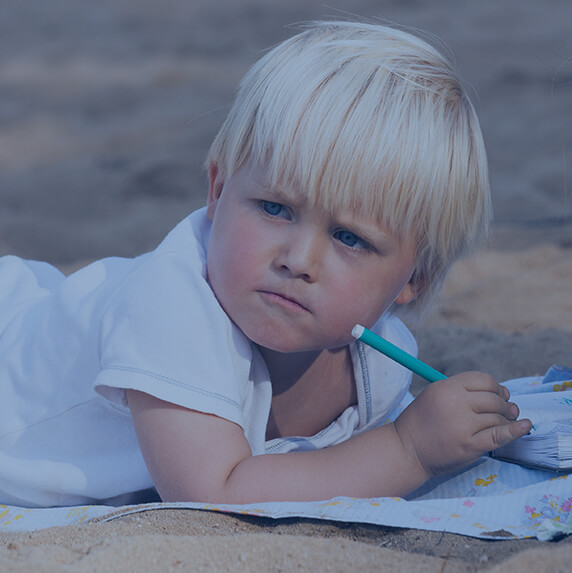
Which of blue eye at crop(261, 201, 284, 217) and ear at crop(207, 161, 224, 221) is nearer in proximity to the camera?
blue eye at crop(261, 201, 284, 217)

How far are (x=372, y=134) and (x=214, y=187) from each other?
0.28 meters

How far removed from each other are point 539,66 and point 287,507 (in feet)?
12.3

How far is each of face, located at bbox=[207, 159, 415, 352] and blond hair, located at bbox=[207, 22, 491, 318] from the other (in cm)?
3

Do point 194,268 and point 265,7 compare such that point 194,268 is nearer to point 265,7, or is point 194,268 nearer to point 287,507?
point 287,507

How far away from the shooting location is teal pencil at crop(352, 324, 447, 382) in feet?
3.90

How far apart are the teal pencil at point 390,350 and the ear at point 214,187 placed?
30 cm

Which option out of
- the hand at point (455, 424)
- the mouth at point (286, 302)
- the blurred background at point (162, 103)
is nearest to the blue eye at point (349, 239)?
the mouth at point (286, 302)

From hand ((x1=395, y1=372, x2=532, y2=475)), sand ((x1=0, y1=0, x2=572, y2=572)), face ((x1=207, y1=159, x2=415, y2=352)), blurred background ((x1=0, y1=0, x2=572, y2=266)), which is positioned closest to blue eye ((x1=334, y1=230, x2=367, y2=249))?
face ((x1=207, y1=159, x2=415, y2=352))

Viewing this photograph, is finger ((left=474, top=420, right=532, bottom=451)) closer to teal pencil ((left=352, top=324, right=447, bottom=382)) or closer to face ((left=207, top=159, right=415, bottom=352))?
teal pencil ((left=352, top=324, right=447, bottom=382))

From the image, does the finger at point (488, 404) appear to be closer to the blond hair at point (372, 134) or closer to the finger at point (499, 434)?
the finger at point (499, 434)

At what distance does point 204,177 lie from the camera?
341 centimetres

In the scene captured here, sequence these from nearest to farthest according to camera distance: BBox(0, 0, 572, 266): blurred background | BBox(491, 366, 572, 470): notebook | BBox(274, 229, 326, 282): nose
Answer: BBox(274, 229, 326, 282): nose < BBox(491, 366, 572, 470): notebook < BBox(0, 0, 572, 266): blurred background

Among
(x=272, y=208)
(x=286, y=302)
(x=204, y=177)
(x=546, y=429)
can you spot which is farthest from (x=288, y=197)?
(x=204, y=177)

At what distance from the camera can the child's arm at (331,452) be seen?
3.78 ft
